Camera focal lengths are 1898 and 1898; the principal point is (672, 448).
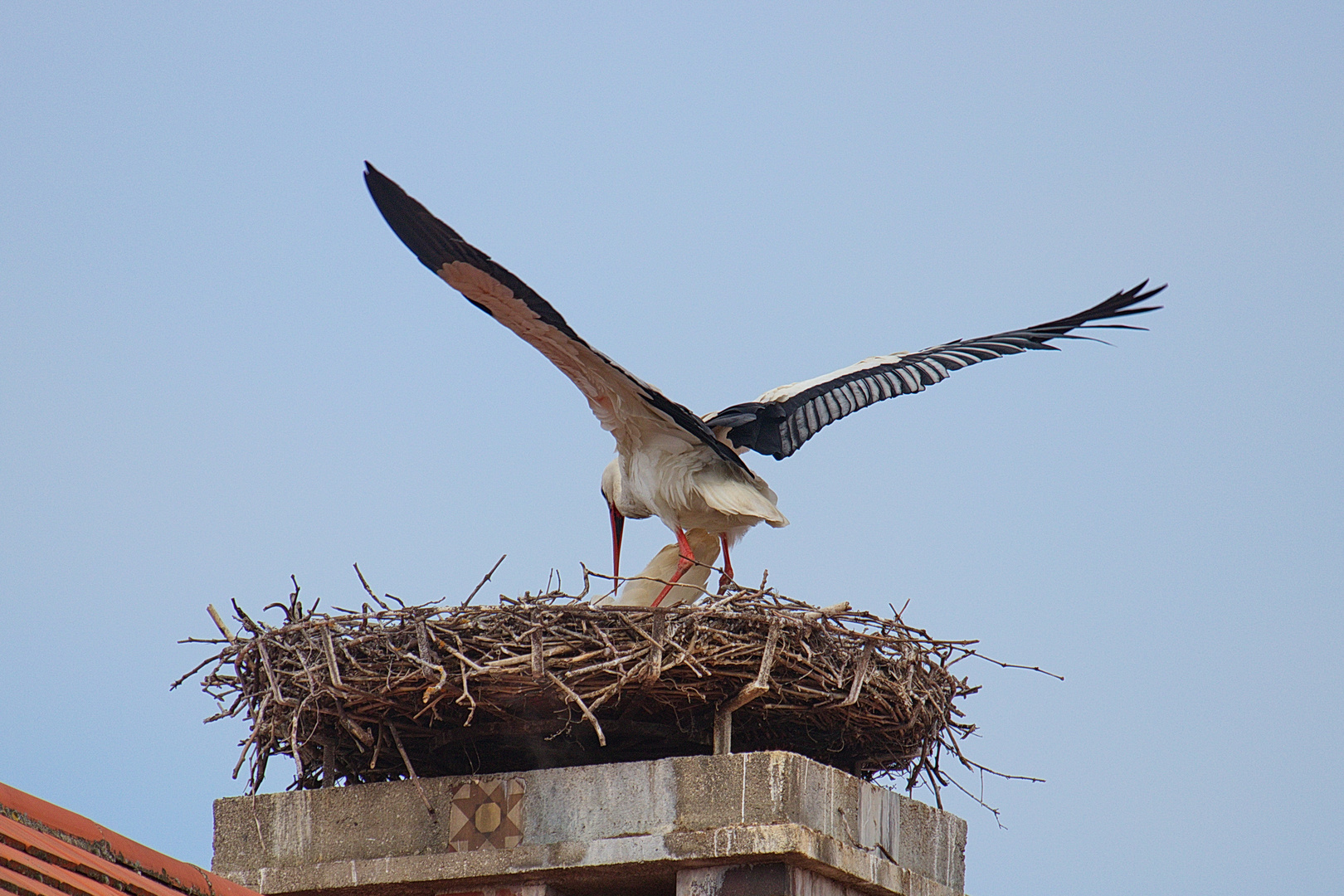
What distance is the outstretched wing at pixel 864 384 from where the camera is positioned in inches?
305

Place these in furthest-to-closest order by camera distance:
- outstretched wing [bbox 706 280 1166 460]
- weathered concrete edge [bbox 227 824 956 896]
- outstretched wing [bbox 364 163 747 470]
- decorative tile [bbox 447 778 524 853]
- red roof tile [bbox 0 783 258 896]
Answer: outstretched wing [bbox 706 280 1166 460]
outstretched wing [bbox 364 163 747 470]
decorative tile [bbox 447 778 524 853]
weathered concrete edge [bbox 227 824 956 896]
red roof tile [bbox 0 783 258 896]

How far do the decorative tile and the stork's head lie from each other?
2.23 m

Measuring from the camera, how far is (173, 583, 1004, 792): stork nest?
6168mm

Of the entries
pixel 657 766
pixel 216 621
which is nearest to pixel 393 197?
pixel 216 621

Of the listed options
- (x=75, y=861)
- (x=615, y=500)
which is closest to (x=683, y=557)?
(x=615, y=500)

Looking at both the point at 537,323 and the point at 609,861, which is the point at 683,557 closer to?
the point at 537,323

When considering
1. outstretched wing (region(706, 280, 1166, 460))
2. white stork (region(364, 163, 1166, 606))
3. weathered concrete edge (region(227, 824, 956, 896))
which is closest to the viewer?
weathered concrete edge (region(227, 824, 956, 896))

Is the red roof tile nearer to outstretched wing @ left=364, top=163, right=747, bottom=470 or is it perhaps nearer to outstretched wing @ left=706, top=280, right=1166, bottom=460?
outstretched wing @ left=364, top=163, right=747, bottom=470

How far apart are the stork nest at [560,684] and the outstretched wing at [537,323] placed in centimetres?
104

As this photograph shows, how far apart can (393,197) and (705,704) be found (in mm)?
1983

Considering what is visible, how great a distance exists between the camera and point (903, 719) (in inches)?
266

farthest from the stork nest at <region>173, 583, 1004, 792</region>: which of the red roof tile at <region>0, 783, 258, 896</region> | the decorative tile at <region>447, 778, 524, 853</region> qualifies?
the red roof tile at <region>0, 783, 258, 896</region>

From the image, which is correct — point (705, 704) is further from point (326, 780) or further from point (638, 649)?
point (326, 780)

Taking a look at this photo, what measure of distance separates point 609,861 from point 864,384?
2.97 meters
